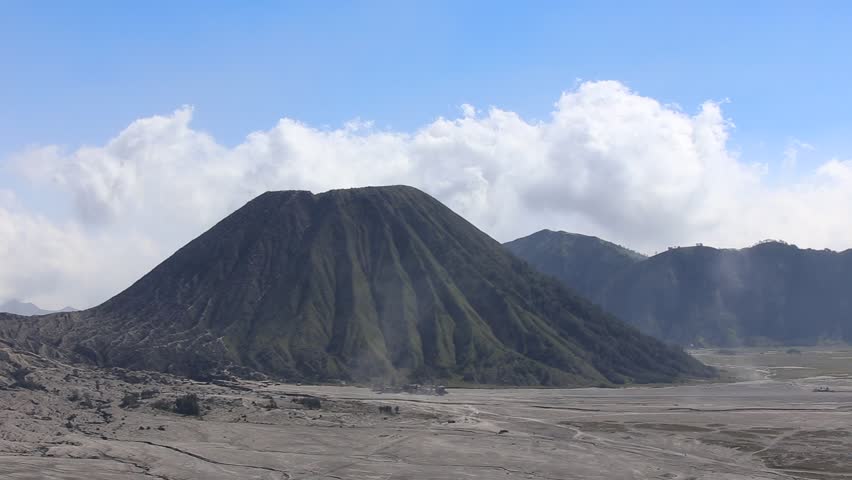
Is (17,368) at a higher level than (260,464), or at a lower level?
higher

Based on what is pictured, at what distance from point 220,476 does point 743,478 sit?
224ft

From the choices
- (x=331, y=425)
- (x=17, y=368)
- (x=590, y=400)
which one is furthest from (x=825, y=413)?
(x=17, y=368)

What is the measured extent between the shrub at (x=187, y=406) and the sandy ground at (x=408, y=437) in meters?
1.94

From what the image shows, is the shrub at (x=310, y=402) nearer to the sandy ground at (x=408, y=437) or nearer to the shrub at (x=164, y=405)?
the sandy ground at (x=408, y=437)

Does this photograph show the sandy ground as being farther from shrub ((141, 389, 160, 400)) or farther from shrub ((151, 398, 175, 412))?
shrub ((151, 398, 175, 412))

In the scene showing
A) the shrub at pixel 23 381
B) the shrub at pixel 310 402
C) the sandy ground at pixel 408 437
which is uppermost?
the shrub at pixel 23 381

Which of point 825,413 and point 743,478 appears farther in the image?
point 825,413

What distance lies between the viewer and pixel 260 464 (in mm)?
107125

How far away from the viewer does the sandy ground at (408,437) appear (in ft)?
344

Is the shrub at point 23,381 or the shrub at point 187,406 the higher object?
the shrub at point 23,381

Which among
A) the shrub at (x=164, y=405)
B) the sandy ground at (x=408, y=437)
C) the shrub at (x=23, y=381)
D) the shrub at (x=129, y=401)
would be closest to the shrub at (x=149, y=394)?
the sandy ground at (x=408, y=437)

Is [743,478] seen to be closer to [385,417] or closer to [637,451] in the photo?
[637,451]

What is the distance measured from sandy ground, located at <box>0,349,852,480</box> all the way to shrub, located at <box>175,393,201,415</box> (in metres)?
1.94

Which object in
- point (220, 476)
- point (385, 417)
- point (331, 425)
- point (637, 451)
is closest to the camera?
point (220, 476)
